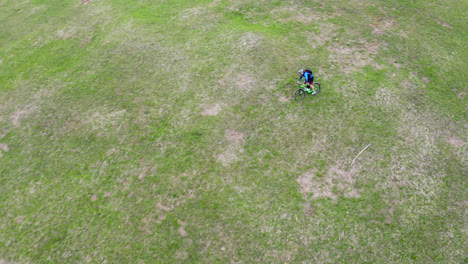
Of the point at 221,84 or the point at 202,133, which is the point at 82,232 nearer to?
the point at 202,133

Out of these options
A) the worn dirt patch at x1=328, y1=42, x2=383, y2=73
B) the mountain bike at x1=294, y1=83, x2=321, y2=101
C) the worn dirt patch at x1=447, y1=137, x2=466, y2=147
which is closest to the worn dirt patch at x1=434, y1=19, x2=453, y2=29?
the worn dirt patch at x1=328, y1=42, x2=383, y2=73

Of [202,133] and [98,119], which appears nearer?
[202,133]

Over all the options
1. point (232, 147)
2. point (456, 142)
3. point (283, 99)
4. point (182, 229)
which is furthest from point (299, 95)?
point (182, 229)

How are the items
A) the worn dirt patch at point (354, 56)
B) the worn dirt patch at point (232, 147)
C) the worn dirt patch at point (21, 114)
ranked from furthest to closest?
the worn dirt patch at point (354, 56) < the worn dirt patch at point (21, 114) < the worn dirt patch at point (232, 147)

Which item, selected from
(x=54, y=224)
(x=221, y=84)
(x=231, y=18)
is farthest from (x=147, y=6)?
(x=54, y=224)

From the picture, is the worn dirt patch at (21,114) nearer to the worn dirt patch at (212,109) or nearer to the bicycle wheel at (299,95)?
the worn dirt patch at (212,109)

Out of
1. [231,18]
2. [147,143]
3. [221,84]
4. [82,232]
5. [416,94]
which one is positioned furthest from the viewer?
[231,18]

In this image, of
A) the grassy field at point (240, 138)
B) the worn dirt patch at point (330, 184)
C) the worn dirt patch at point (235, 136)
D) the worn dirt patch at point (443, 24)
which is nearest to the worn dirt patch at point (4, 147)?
the grassy field at point (240, 138)
